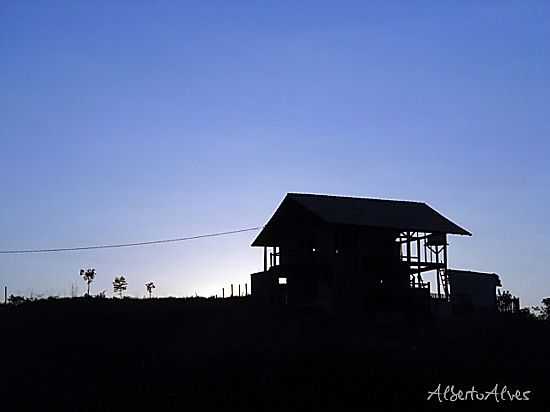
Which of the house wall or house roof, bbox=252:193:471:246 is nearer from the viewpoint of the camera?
house roof, bbox=252:193:471:246

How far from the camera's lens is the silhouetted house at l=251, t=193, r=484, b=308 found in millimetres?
52938

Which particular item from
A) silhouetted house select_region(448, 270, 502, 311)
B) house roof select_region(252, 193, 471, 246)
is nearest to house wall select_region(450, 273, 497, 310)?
silhouetted house select_region(448, 270, 502, 311)

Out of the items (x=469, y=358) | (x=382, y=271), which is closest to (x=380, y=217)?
(x=382, y=271)

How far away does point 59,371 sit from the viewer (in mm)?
49188

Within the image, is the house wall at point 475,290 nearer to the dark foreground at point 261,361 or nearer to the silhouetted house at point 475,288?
the silhouetted house at point 475,288

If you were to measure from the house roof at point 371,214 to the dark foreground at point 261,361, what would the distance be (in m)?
5.04

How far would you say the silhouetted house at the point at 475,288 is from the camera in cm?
5766

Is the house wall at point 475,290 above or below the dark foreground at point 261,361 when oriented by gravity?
above

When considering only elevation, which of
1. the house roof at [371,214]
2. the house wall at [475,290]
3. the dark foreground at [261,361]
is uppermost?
the house roof at [371,214]

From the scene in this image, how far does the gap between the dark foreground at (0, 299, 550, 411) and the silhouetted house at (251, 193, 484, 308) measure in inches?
65.7

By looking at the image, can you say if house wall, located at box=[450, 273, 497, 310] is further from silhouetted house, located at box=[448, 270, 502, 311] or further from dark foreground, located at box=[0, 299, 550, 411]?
dark foreground, located at box=[0, 299, 550, 411]

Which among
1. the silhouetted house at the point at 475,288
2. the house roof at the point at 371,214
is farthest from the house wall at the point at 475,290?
the house roof at the point at 371,214


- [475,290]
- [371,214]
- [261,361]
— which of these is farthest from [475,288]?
[261,361]

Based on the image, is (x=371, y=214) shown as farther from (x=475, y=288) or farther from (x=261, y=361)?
(x=261, y=361)
